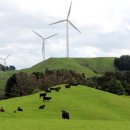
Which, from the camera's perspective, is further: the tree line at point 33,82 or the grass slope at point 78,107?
the tree line at point 33,82

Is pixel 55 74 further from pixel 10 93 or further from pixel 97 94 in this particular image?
pixel 97 94

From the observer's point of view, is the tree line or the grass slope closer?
the grass slope

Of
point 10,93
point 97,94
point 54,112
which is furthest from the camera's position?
point 10,93

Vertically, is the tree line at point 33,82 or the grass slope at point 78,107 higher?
the grass slope at point 78,107

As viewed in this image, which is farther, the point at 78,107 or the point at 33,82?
the point at 33,82

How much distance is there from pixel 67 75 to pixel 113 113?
112438 mm

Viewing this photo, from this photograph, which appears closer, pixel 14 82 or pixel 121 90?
pixel 121 90

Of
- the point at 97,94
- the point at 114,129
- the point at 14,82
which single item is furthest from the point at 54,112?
the point at 14,82

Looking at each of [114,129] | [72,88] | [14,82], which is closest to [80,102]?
[72,88]

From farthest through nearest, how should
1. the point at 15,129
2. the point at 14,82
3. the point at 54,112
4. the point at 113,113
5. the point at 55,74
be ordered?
the point at 55,74 → the point at 14,82 → the point at 113,113 → the point at 54,112 → the point at 15,129

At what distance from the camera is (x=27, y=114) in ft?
197

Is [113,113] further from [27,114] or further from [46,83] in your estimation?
[46,83]

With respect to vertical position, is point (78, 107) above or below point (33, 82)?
above

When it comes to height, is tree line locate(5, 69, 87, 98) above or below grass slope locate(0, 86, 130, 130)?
below
